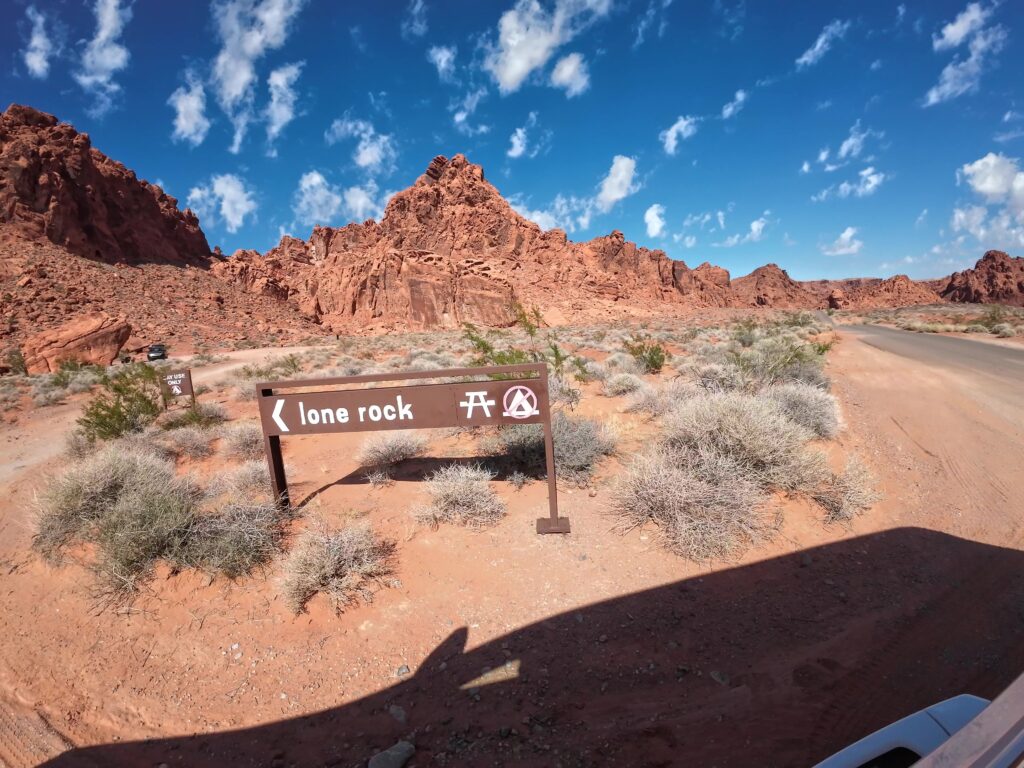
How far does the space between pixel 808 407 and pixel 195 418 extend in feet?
35.2

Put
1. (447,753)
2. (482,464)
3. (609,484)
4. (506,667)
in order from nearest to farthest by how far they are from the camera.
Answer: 1. (447,753)
2. (506,667)
3. (609,484)
4. (482,464)

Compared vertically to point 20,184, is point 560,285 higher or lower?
lower

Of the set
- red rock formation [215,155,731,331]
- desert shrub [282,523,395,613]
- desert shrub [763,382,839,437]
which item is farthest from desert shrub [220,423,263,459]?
red rock formation [215,155,731,331]

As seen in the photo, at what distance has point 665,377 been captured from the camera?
10.6 meters

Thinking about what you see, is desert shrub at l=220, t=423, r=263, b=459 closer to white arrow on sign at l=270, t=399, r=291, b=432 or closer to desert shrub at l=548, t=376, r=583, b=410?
white arrow on sign at l=270, t=399, r=291, b=432

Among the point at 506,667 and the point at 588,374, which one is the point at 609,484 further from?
the point at 588,374

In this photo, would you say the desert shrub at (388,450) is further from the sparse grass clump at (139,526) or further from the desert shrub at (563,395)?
the desert shrub at (563,395)

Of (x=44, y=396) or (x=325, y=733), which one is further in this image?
(x=44, y=396)

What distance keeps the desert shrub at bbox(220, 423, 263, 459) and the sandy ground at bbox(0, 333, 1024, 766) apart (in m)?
2.57

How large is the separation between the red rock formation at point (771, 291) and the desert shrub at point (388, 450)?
103 m

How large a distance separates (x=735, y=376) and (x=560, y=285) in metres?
62.0

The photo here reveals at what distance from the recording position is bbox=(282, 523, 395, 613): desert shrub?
3332mm

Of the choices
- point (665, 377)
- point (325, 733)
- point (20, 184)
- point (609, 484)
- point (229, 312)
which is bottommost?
point (325, 733)

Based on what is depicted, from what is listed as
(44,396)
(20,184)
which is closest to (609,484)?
(44,396)
